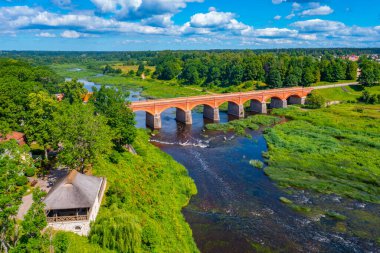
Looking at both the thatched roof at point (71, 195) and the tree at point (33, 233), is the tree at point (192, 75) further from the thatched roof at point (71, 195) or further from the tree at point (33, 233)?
the tree at point (33, 233)

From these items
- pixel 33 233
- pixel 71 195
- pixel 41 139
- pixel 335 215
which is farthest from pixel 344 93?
pixel 33 233

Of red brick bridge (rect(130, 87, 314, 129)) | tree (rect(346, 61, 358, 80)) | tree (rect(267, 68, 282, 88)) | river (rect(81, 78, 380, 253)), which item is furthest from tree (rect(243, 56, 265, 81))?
river (rect(81, 78, 380, 253))

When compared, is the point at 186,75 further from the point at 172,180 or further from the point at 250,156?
the point at 172,180

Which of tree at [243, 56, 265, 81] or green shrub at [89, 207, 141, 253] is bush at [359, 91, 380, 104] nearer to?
tree at [243, 56, 265, 81]

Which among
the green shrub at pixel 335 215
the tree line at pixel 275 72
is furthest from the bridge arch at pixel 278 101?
the green shrub at pixel 335 215

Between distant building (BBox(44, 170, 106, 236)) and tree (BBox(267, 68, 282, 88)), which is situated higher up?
tree (BBox(267, 68, 282, 88))

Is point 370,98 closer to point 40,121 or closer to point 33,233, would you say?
point 40,121
